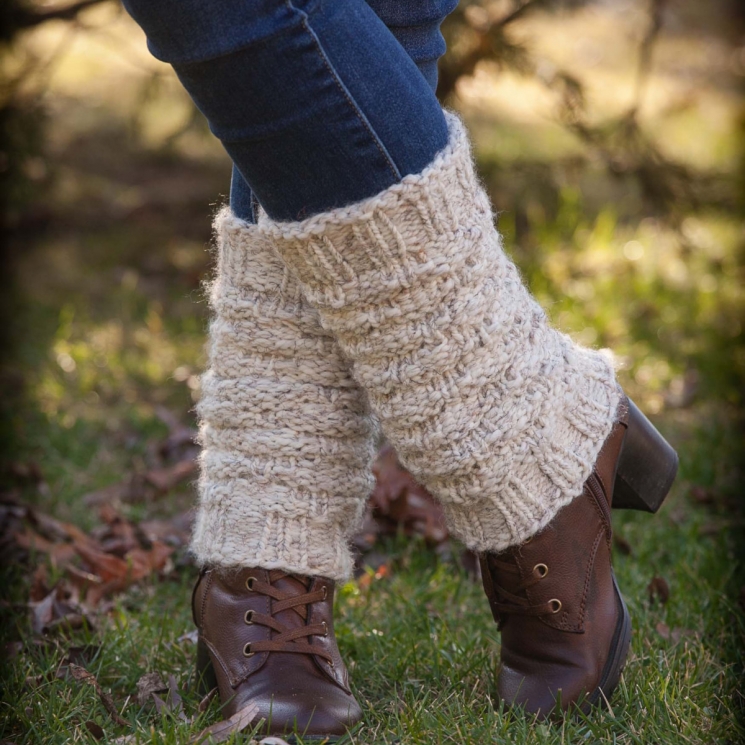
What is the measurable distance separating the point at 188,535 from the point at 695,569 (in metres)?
0.96

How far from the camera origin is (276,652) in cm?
112

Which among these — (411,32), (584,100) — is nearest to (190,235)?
(584,100)

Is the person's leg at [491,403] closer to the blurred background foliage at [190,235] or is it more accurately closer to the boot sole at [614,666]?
the boot sole at [614,666]

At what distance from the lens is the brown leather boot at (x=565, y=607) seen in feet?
3.69

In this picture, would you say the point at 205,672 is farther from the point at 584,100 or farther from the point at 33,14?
the point at 33,14

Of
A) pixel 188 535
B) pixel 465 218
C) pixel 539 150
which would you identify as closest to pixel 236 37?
pixel 465 218

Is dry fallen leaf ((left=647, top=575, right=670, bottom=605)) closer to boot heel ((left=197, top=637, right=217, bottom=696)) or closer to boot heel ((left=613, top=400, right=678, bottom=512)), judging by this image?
boot heel ((left=613, top=400, right=678, bottom=512))

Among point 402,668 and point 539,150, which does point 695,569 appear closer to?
point 402,668

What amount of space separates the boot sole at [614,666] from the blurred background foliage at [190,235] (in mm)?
1177

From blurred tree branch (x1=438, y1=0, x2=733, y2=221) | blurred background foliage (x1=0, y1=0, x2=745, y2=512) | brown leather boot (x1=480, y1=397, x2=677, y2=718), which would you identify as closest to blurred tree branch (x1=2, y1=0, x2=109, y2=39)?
blurred background foliage (x1=0, y1=0, x2=745, y2=512)

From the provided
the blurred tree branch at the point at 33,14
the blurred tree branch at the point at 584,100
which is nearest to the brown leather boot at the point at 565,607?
the blurred tree branch at the point at 584,100

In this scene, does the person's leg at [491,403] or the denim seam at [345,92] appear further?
the person's leg at [491,403]

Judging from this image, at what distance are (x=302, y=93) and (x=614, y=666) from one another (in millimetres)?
834

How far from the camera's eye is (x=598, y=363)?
3.89 feet
